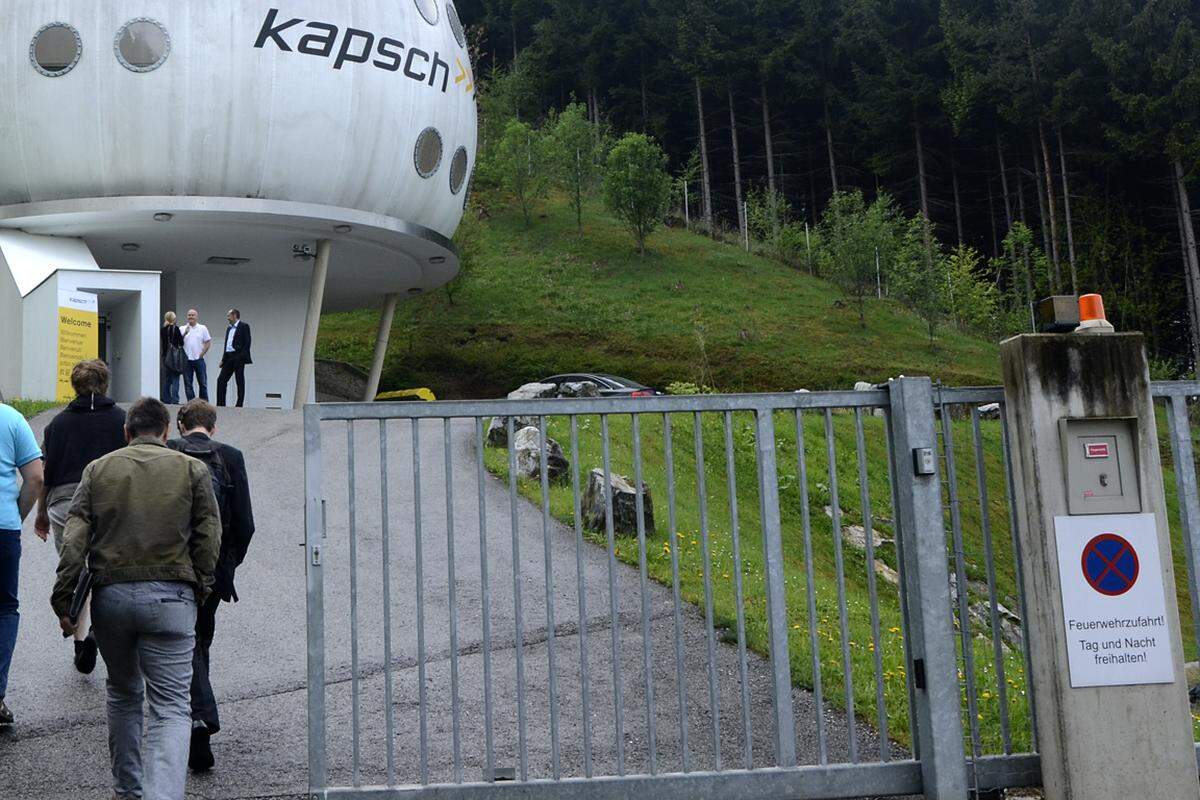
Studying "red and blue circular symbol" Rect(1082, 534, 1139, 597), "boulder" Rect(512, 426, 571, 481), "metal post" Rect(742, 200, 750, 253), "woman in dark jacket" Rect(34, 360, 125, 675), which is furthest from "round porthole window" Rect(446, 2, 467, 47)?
"metal post" Rect(742, 200, 750, 253)

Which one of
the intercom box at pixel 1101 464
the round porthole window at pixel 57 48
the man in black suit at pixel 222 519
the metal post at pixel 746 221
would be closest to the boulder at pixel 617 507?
the man in black suit at pixel 222 519

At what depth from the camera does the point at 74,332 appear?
21344 millimetres

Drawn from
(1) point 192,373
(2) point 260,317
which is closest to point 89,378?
(1) point 192,373

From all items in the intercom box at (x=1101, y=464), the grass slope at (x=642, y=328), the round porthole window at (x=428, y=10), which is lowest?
the intercom box at (x=1101, y=464)

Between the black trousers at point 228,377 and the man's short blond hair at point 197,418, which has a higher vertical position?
the black trousers at point 228,377

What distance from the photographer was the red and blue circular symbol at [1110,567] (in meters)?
5.66

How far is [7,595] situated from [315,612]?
2414 millimetres

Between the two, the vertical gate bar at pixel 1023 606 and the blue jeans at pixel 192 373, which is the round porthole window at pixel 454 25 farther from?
the vertical gate bar at pixel 1023 606

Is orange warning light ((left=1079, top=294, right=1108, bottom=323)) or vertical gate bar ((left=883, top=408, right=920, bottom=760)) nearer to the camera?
vertical gate bar ((left=883, top=408, right=920, bottom=760))

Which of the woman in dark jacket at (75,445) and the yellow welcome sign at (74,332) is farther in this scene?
the yellow welcome sign at (74,332)

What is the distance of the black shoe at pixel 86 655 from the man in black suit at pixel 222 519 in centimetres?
176

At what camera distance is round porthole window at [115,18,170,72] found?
21.6 meters

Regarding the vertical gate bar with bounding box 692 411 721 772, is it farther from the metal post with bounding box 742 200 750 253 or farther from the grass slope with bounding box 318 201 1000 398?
the metal post with bounding box 742 200 750 253

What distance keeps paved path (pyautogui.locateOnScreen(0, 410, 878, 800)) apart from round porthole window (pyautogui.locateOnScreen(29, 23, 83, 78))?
12.2 m
